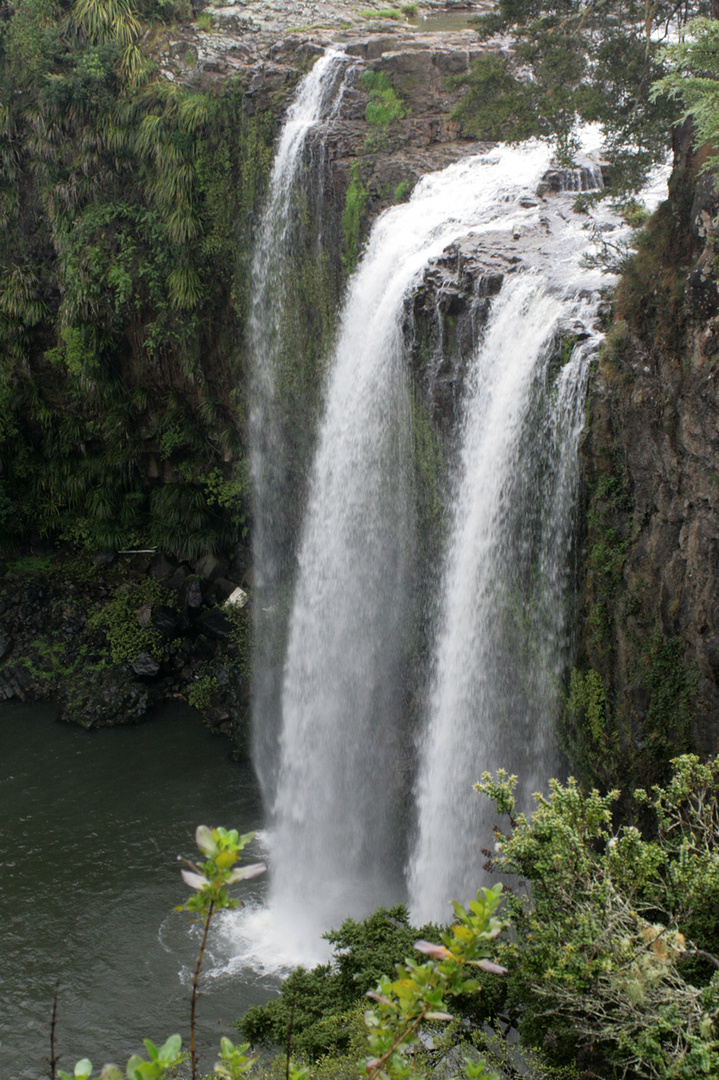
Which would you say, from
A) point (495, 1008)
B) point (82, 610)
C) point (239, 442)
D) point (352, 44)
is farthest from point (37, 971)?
point (352, 44)

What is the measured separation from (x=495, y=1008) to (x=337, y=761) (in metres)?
7.07

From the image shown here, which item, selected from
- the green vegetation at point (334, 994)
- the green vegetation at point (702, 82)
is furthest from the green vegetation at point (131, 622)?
the green vegetation at point (702, 82)

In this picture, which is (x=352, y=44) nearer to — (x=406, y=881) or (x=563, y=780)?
(x=563, y=780)

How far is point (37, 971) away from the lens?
1170cm

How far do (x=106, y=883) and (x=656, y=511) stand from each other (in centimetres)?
1016

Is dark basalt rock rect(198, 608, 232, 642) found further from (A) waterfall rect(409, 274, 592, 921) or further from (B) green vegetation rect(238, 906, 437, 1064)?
(B) green vegetation rect(238, 906, 437, 1064)

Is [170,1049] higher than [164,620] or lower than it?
higher

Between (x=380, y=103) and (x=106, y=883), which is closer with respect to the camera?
(x=106, y=883)

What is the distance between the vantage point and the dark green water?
10.9m

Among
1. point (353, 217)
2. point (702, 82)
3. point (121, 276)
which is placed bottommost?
point (121, 276)

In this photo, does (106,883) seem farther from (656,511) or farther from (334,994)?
(656,511)

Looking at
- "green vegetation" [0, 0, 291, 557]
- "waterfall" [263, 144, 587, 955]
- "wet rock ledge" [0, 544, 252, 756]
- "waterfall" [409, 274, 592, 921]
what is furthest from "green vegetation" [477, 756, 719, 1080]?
"green vegetation" [0, 0, 291, 557]

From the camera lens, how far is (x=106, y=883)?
13.3 m

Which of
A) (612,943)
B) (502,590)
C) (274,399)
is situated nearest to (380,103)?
(274,399)
